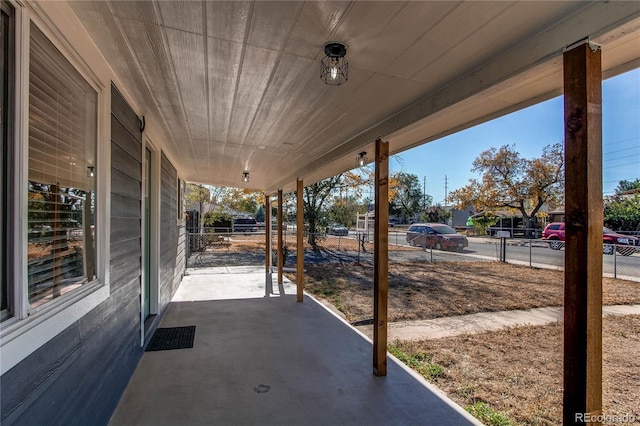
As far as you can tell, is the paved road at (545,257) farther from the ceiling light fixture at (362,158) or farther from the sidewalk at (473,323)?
the ceiling light fixture at (362,158)

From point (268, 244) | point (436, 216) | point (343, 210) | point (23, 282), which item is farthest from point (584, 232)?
point (436, 216)

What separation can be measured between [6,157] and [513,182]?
18152 millimetres

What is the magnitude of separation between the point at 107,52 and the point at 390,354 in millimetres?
3400

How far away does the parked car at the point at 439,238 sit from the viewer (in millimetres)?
13478

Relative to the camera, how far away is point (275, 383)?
267 cm

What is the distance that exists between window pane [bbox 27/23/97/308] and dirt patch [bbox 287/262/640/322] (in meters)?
3.76

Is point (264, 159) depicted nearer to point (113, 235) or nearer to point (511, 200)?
point (113, 235)

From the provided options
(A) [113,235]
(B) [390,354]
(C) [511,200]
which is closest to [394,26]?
(A) [113,235]

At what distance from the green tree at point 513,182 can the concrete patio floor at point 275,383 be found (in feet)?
47.5

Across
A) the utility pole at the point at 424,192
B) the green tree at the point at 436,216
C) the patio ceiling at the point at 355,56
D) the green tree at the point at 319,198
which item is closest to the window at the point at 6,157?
the patio ceiling at the point at 355,56

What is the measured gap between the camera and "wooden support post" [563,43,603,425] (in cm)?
121

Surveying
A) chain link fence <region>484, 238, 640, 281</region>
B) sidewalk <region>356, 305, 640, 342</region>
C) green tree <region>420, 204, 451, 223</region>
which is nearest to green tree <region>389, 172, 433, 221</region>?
green tree <region>420, 204, 451, 223</region>

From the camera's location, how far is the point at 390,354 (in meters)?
3.37

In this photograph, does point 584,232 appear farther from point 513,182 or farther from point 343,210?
point 513,182
